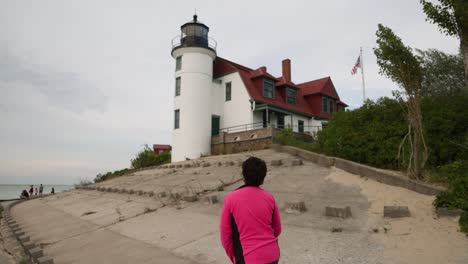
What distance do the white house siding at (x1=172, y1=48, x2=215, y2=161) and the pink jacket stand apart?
902 inches

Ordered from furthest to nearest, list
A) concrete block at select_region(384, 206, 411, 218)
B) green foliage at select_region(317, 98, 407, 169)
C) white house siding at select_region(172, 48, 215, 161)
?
white house siding at select_region(172, 48, 215, 161) → green foliage at select_region(317, 98, 407, 169) → concrete block at select_region(384, 206, 411, 218)

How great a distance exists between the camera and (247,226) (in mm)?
2924

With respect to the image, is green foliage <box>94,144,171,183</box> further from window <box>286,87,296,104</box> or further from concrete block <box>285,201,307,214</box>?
concrete block <box>285,201,307,214</box>

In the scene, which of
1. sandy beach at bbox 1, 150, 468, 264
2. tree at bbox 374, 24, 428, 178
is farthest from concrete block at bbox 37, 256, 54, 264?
tree at bbox 374, 24, 428, 178

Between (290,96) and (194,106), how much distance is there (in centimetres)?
963

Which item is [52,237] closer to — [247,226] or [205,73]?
[247,226]

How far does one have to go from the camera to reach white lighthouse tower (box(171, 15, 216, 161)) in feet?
85.0

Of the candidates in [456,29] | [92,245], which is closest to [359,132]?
[456,29]

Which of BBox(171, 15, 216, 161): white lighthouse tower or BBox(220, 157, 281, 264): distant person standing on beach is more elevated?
BBox(171, 15, 216, 161): white lighthouse tower

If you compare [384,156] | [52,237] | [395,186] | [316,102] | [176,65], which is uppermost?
[176,65]

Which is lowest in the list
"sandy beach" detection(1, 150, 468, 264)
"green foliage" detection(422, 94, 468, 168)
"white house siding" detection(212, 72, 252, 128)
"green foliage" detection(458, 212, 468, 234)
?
"sandy beach" detection(1, 150, 468, 264)

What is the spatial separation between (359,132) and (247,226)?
10.1 m

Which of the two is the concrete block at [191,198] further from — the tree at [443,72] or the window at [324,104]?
the window at [324,104]

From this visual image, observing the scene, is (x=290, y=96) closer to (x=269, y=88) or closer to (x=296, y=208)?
(x=269, y=88)
